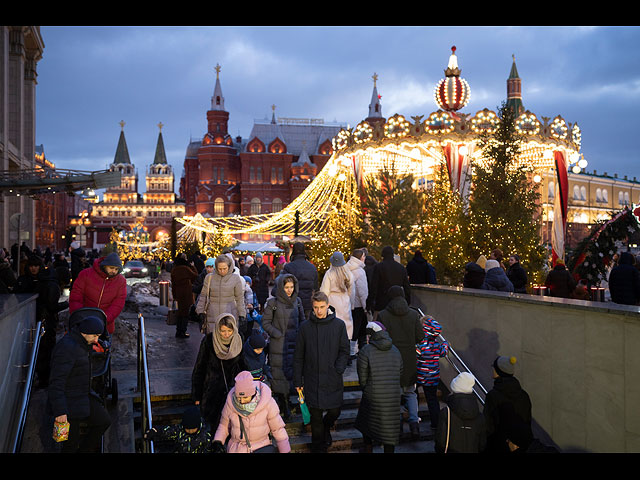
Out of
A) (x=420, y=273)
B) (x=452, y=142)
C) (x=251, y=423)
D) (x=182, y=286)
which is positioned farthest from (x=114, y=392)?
(x=452, y=142)

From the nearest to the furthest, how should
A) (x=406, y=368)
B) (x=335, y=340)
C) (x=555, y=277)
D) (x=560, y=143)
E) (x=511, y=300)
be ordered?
(x=335, y=340) < (x=406, y=368) < (x=511, y=300) < (x=555, y=277) < (x=560, y=143)

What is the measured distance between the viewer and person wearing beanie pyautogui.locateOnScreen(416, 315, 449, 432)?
6.48m

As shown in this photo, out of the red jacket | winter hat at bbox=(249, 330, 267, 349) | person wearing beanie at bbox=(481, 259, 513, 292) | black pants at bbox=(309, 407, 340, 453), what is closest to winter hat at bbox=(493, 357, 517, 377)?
black pants at bbox=(309, 407, 340, 453)

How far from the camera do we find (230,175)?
245ft

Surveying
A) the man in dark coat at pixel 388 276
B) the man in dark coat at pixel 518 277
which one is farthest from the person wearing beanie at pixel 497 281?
the man in dark coat at pixel 518 277

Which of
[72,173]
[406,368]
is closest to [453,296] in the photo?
[406,368]

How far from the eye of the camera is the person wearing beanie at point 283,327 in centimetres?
650

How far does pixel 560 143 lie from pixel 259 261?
13.0 m

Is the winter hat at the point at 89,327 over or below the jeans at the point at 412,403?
over

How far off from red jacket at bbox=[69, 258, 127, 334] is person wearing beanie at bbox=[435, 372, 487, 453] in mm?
3771

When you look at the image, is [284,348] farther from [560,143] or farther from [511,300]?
[560,143]

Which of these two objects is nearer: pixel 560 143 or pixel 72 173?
pixel 560 143

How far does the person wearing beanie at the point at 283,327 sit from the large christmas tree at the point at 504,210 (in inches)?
319

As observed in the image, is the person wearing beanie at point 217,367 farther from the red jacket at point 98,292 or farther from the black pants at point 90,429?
the red jacket at point 98,292
